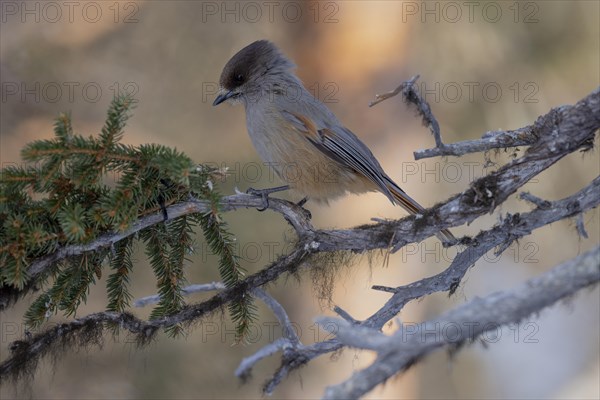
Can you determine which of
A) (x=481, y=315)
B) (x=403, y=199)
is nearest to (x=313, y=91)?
(x=403, y=199)

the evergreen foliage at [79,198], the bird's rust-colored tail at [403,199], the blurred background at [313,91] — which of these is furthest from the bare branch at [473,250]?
the blurred background at [313,91]

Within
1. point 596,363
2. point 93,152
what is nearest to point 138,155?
point 93,152

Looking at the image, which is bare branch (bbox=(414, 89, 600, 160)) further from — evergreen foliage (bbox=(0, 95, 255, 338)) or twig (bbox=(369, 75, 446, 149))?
evergreen foliage (bbox=(0, 95, 255, 338))

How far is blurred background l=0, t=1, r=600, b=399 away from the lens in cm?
659

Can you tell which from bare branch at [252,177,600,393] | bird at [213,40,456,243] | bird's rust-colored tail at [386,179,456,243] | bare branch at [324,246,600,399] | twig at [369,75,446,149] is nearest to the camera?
bare branch at [324,246,600,399]

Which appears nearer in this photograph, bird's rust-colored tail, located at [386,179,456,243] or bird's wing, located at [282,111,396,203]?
bird's rust-colored tail, located at [386,179,456,243]

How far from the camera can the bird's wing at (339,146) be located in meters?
4.53

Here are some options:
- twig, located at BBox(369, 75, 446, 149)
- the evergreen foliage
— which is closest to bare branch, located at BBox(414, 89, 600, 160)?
twig, located at BBox(369, 75, 446, 149)

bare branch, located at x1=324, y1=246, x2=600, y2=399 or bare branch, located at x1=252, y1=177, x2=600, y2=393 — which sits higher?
bare branch, located at x1=252, y1=177, x2=600, y2=393

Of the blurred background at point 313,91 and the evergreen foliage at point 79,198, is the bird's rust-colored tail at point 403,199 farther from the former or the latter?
the blurred background at point 313,91

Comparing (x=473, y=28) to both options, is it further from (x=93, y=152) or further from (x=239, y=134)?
(x=93, y=152)

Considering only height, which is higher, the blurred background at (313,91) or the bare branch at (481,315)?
the blurred background at (313,91)

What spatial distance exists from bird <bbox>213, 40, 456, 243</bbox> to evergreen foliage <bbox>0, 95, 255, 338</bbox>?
137 centimetres

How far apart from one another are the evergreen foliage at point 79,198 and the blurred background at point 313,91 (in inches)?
133
